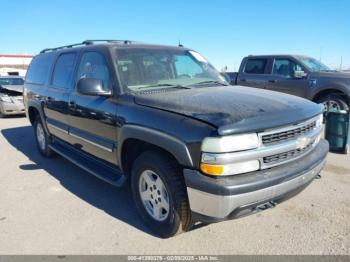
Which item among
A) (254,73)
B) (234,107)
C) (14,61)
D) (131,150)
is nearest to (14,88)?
(254,73)

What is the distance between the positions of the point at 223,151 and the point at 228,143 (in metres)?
0.08

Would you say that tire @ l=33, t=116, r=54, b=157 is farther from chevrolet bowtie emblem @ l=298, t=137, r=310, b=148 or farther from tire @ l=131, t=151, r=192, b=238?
chevrolet bowtie emblem @ l=298, t=137, r=310, b=148

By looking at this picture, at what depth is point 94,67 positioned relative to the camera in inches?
166

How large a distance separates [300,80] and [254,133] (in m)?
7.10

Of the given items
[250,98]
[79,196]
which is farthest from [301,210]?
[79,196]

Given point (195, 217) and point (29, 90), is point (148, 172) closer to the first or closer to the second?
point (195, 217)

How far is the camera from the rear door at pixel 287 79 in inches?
355

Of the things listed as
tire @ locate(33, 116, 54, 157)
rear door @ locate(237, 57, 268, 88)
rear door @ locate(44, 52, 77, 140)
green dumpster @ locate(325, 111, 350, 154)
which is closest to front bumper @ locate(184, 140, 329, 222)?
rear door @ locate(44, 52, 77, 140)

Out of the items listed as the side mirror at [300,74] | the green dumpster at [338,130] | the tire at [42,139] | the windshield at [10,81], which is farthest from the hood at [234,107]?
the windshield at [10,81]

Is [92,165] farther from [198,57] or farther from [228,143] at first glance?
[228,143]

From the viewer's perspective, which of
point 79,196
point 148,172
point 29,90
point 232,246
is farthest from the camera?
point 29,90

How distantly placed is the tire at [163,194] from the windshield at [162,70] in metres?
0.92

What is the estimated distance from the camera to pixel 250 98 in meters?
3.33

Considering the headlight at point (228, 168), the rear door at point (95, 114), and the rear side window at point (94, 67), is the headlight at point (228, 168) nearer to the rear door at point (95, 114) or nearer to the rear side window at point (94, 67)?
the rear door at point (95, 114)
